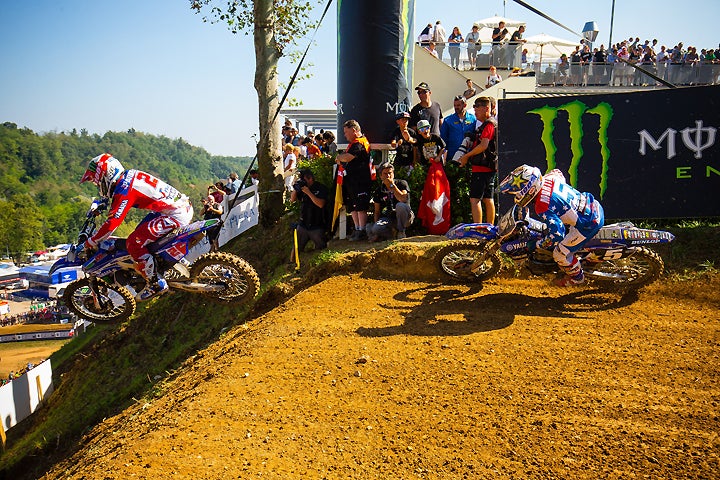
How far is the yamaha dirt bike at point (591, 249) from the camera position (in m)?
7.32

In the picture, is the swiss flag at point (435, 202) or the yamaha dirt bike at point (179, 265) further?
the swiss flag at point (435, 202)

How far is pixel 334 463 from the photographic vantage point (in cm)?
464

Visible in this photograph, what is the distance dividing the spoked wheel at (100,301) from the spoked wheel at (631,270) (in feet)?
21.6

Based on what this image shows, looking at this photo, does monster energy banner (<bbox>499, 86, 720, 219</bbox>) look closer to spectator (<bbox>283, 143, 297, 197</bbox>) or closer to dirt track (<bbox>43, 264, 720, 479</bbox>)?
dirt track (<bbox>43, 264, 720, 479</bbox>)

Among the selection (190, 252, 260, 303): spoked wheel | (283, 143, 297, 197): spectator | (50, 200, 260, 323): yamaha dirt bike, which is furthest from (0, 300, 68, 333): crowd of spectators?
(190, 252, 260, 303): spoked wheel

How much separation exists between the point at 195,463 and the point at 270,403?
3.32ft

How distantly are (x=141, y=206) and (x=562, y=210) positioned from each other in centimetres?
552

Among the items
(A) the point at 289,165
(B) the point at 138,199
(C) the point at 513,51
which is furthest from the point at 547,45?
(B) the point at 138,199

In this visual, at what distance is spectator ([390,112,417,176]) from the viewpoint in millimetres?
10086

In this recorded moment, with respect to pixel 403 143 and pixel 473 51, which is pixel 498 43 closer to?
pixel 473 51

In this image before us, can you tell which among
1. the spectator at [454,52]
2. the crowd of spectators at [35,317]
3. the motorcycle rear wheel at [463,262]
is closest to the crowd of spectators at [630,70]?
the spectator at [454,52]

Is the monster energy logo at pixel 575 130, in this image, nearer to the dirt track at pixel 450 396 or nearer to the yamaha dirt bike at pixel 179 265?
the dirt track at pixel 450 396

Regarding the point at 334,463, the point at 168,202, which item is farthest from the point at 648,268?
the point at 168,202

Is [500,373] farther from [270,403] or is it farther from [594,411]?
[270,403]
